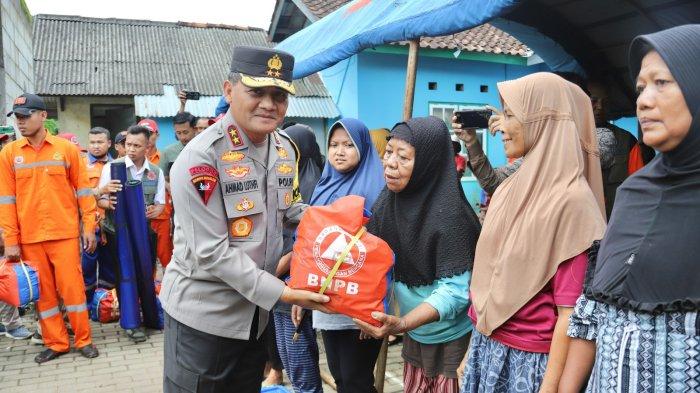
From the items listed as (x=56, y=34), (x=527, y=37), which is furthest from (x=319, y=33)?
(x=56, y=34)

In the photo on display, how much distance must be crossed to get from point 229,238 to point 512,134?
110 cm

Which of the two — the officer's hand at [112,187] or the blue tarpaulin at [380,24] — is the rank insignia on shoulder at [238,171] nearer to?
the blue tarpaulin at [380,24]

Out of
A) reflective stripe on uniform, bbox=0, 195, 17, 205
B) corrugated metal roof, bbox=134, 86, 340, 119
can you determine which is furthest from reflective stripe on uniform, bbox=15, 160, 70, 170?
corrugated metal roof, bbox=134, 86, 340, 119

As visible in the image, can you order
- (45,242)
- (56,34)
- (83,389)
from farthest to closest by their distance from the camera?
(56,34), (45,242), (83,389)

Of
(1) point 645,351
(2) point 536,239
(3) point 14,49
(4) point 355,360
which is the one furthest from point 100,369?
(3) point 14,49

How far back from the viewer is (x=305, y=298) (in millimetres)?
1953

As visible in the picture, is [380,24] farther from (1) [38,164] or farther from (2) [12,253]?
(2) [12,253]

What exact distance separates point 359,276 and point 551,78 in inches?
37.9

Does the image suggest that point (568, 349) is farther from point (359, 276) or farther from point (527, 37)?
point (527, 37)

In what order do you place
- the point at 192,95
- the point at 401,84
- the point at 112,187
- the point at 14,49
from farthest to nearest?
the point at 401,84 → the point at 14,49 → the point at 192,95 → the point at 112,187

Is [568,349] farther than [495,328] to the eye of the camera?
No

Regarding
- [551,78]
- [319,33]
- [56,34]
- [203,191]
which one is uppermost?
[56,34]

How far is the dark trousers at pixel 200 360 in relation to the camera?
2.05 metres

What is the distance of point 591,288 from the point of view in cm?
148
